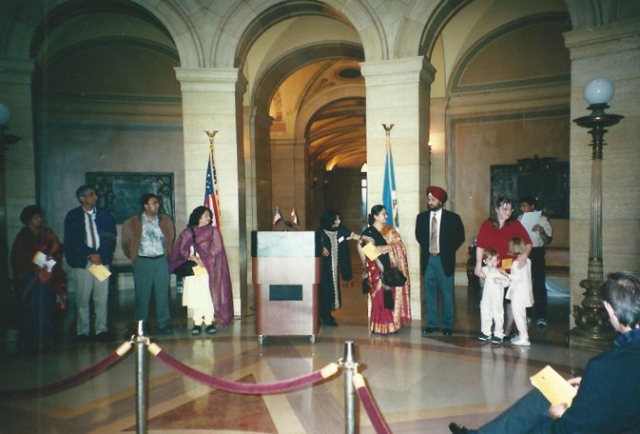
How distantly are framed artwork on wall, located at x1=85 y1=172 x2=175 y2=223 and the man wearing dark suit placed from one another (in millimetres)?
6265

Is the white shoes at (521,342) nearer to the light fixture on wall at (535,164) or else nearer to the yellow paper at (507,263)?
the yellow paper at (507,263)

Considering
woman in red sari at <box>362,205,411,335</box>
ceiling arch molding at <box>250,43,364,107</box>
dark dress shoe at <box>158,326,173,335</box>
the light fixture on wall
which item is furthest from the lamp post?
ceiling arch molding at <box>250,43,364,107</box>

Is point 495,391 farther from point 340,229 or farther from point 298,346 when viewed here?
point 340,229

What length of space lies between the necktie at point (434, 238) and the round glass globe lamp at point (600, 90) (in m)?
2.09

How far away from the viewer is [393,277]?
5.18 metres

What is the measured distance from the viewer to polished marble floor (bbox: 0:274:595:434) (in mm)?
3236

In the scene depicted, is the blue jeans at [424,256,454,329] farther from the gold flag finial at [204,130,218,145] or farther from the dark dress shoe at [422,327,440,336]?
the gold flag finial at [204,130,218,145]

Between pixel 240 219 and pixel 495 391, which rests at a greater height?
pixel 240 219

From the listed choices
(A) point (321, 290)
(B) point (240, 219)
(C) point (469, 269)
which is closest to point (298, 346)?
(A) point (321, 290)

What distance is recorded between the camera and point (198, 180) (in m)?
6.41

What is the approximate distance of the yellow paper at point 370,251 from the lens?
5.16m

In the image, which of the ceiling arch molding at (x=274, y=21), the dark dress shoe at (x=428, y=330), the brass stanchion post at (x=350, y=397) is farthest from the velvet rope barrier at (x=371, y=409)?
the ceiling arch molding at (x=274, y=21)

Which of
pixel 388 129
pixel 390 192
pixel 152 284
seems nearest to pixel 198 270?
pixel 152 284

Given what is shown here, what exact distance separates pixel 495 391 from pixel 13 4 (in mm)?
7675
